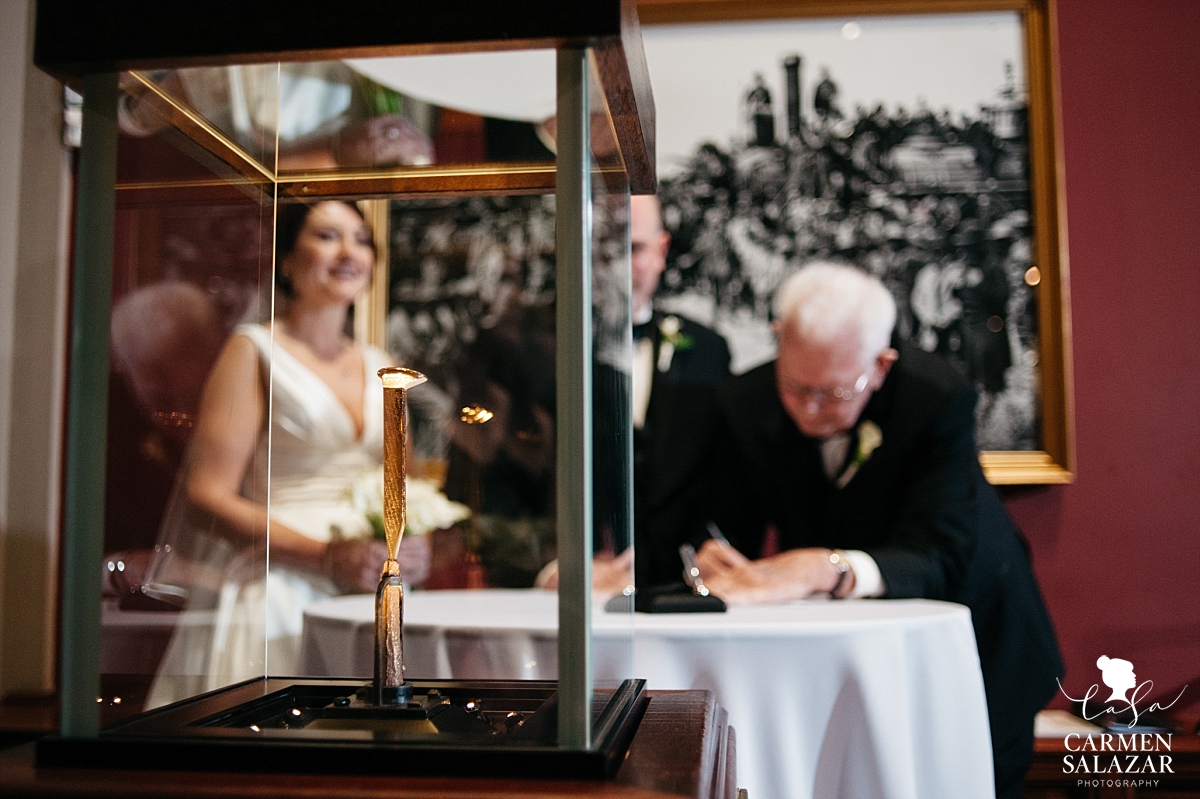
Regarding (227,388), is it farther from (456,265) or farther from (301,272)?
(456,265)

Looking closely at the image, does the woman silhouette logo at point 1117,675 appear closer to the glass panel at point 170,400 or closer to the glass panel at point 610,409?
the glass panel at point 610,409

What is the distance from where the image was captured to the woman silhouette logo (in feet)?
10.5

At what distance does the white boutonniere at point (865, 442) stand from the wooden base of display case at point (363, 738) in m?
2.27

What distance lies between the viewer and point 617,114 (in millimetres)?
997

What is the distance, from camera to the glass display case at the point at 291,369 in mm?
790

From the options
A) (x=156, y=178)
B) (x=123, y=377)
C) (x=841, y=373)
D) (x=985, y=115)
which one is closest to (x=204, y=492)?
(x=123, y=377)

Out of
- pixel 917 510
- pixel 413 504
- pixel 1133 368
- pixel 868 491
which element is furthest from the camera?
pixel 1133 368

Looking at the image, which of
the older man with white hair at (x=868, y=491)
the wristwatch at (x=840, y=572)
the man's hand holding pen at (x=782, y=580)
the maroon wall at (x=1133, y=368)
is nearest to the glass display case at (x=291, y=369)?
the man's hand holding pen at (x=782, y=580)

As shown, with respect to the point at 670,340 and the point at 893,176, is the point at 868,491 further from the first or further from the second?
the point at 893,176

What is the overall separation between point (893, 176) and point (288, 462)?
2562mm

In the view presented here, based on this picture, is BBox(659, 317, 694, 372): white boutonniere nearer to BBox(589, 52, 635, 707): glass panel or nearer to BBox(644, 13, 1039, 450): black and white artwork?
BBox(644, 13, 1039, 450): black and white artwork

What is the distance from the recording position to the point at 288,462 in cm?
142

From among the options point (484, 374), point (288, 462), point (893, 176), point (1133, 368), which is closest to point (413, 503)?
point (288, 462)

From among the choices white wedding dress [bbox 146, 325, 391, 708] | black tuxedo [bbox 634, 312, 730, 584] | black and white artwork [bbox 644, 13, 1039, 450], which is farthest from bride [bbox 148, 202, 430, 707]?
black and white artwork [bbox 644, 13, 1039, 450]
